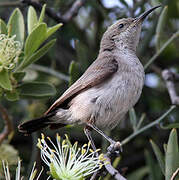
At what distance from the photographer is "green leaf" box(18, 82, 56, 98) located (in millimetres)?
3572

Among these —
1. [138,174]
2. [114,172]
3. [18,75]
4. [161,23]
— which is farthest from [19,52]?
[138,174]

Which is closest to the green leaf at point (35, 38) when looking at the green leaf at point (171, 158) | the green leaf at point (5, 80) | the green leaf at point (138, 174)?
the green leaf at point (5, 80)

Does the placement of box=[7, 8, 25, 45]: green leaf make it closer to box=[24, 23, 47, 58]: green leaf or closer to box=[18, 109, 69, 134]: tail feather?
box=[24, 23, 47, 58]: green leaf

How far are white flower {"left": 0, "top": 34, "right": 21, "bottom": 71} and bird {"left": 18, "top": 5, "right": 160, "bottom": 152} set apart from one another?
0.59 metres

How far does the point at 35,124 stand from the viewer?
3.80m

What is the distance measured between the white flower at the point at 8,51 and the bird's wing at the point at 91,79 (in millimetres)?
594

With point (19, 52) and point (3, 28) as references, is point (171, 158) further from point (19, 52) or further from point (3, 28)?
point (3, 28)

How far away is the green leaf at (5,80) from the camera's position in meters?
3.17

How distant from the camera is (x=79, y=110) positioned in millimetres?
3789

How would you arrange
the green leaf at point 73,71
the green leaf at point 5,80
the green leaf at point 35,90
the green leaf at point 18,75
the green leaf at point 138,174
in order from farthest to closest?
the green leaf at point 138,174
the green leaf at point 73,71
the green leaf at point 35,90
the green leaf at point 18,75
the green leaf at point 5,80

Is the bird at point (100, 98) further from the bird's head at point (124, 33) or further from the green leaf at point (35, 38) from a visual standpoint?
the green leaf at point (35, 38)

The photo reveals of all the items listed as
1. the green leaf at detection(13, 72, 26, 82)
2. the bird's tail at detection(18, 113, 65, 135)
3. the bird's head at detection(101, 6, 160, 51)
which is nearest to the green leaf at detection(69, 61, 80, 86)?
the bird's tail at detection(18, 113, 65, 135)

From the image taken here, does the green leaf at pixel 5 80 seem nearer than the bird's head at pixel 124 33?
Yes

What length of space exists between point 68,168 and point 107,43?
1.99 meters
